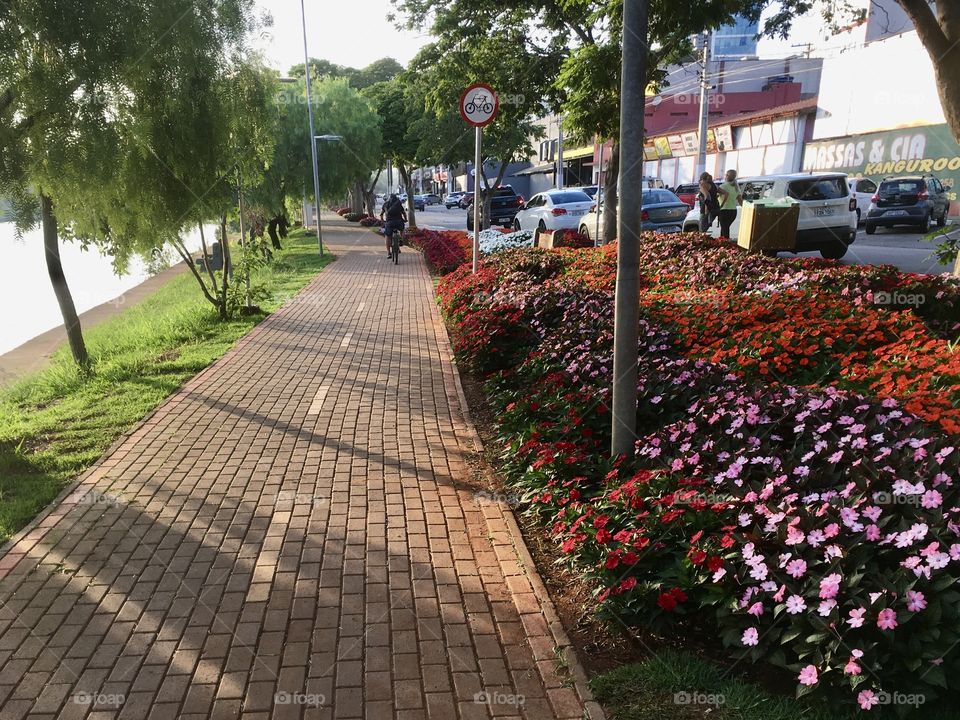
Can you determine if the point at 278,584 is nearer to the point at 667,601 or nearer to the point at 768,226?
the point at 667,601

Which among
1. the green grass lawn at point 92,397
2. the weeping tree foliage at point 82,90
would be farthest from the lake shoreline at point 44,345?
the weeping tree foliage at point 82,90

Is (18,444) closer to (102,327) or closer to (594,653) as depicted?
(594,653)

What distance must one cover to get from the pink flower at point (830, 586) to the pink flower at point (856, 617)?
8cm

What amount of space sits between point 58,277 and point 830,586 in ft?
27.2

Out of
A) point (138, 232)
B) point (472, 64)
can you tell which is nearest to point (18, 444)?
point (138, 232)

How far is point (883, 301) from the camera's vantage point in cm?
639

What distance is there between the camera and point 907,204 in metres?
20.2

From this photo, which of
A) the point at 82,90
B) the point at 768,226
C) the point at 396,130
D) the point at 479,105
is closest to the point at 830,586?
the point at 82,90

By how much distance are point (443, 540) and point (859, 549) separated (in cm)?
215

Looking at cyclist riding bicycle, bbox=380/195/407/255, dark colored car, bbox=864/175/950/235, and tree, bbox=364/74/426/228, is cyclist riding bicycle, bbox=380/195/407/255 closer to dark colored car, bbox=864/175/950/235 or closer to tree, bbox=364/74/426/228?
dark colored car, bbox=864/175/950/235

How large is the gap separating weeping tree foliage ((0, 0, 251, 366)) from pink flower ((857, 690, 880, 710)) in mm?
6616

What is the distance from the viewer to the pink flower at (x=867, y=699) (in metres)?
2.29

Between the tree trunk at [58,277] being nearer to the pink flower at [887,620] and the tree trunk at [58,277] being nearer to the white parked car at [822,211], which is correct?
the pink flower at [887,620]

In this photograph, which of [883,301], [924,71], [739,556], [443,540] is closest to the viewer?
[739,556]
